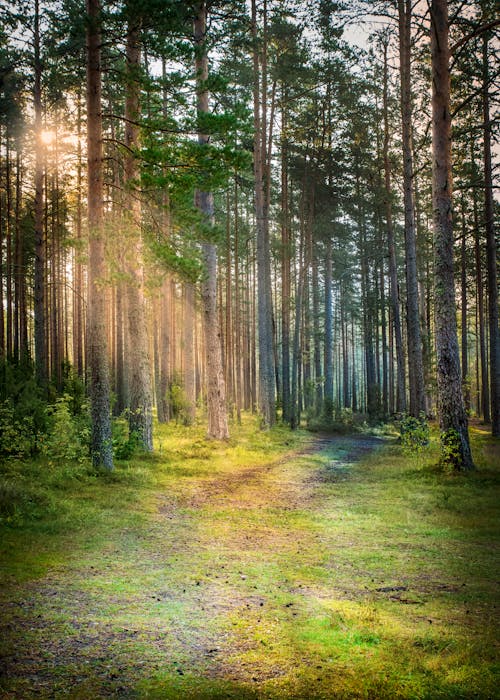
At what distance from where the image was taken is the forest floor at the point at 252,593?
3.24 meters

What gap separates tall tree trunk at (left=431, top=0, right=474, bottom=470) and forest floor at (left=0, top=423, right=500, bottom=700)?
147 cm

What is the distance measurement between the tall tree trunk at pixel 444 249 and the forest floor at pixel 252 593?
147cm

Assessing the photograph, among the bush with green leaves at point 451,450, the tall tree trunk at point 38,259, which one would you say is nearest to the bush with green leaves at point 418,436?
the bush with green leaves at point 451,450

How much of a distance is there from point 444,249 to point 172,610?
9.43 m

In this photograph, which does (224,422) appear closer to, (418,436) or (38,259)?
(418,436)

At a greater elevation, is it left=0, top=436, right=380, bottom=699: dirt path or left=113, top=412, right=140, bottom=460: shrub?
left=113, top=412, right=140, bottom=460: shrub

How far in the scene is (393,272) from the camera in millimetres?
21688

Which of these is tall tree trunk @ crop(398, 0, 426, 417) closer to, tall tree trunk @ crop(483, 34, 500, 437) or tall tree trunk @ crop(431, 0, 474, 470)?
tall tree trunk @ crop(483, 34, 500, 437)

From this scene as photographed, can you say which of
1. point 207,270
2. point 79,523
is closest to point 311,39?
point 207,270

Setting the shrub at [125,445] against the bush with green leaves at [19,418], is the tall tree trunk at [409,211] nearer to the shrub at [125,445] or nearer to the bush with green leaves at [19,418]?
the shrub at [125,445]

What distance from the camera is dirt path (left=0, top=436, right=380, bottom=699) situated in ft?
10.7

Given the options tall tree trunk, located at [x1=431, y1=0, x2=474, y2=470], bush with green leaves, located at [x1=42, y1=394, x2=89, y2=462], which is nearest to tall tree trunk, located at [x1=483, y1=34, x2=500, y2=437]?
tall tree trunk, located at [x1=431, y1=0, x2=474, y2=470]

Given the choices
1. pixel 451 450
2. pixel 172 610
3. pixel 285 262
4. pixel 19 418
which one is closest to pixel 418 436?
pixel 451 450

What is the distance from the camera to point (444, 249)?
10.8 m
